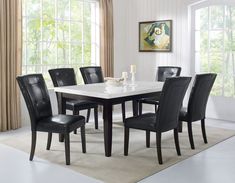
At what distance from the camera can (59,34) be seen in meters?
6.00

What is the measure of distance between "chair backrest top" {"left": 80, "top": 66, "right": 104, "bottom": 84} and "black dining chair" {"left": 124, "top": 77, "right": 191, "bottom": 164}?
1834 millimetres

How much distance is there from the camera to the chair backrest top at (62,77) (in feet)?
16.0

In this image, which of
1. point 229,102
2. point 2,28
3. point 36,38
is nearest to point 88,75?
point 36,38

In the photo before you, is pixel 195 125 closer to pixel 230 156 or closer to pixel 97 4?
pixel 230 156

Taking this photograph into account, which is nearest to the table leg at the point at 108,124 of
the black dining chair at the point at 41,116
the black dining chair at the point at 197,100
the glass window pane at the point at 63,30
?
the black dining chair at the point at 41,116

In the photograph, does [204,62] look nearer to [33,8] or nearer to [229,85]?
[229,85]

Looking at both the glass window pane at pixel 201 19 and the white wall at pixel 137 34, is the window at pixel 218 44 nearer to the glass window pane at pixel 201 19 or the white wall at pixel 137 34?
the glass window pane at pixel 201 19

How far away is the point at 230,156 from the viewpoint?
12.6ft

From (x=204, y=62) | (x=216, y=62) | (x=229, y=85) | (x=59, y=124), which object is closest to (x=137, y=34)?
(x=204, y=62)

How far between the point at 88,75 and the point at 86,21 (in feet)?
5.06

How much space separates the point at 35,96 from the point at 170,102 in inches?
59.3

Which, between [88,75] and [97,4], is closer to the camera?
[88,75]

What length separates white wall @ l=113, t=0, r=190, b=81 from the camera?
6.27 meters

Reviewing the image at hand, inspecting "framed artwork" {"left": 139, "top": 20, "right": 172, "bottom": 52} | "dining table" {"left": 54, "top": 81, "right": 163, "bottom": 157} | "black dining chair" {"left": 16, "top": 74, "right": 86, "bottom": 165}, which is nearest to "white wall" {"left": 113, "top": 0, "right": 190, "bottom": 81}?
"framed artwork" {"left": 139, "top": 20, "right": 172, "bottom": 52}
